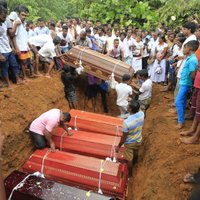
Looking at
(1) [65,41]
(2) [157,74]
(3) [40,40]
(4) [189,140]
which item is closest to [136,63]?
(2) [157,74]

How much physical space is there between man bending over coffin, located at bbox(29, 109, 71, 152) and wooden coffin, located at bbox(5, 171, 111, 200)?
1.12 meters

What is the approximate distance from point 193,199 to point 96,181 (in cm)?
268

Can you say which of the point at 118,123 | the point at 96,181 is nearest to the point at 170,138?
the point at 96,181

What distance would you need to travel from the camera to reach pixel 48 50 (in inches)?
285

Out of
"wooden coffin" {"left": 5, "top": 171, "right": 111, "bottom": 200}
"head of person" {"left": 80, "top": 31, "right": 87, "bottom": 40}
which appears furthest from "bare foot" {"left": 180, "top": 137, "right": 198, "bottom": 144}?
"head of person" {"left": 80, "top": 31, "right": 87, "bottom": 40}

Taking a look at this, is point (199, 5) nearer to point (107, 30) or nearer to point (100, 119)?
point (107, 30)

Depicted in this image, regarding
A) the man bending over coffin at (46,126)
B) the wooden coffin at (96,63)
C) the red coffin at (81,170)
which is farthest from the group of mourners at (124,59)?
the red coffin at (81,170)

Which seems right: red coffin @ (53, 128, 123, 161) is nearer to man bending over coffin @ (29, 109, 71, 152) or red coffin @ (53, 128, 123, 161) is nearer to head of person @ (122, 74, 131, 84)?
man bending over coffin @ (29, 109, 71, 152)

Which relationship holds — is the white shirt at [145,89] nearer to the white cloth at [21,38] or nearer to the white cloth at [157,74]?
the white cloth at [157,74]

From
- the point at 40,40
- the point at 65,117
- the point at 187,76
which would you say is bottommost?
the point at 65,117

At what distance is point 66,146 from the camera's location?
571cm

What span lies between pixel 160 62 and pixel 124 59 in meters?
1.53

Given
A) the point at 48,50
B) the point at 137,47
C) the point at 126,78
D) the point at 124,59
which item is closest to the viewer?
the point at 126,78

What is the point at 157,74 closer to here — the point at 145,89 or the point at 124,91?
the point at 145,89
